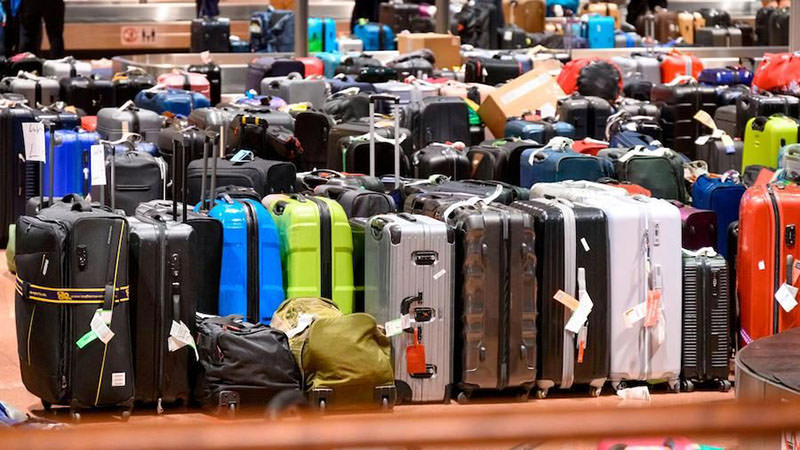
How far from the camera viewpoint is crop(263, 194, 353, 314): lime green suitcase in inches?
242

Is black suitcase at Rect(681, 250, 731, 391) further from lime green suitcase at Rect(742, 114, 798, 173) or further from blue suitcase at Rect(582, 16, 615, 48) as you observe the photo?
blue suitcase at Rect(582, 16, 615, 48)

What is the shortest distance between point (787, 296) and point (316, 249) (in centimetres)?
201

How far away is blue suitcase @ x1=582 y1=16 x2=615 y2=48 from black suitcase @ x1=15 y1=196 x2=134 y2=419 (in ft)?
46.2

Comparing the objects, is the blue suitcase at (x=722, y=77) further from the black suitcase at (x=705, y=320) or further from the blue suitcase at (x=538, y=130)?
the black suitcase at (x=705, y=320)

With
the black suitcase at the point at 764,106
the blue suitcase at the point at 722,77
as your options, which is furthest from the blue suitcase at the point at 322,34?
the black suitcase at the point at 764,106

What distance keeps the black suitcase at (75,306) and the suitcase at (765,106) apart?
564 centimetres

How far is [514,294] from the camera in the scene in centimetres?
603

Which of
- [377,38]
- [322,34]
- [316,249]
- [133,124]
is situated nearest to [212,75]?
[133,124]

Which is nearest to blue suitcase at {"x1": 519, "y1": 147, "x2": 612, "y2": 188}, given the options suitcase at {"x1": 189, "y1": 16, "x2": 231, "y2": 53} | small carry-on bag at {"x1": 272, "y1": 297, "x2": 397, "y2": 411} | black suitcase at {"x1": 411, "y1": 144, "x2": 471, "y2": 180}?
black suitcase at {"x1": 411, "y1": 144, "x2": 471, "y2": 180}

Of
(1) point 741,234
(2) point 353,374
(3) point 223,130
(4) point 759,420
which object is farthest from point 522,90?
(4) point 759,420

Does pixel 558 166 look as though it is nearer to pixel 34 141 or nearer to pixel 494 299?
pixel 494 299

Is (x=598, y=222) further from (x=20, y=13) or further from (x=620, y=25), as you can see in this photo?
(x=620, y=25)

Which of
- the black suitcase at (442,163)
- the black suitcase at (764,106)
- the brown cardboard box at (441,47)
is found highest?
the brown cardboard box at (441,47)

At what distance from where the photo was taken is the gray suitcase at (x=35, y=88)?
11.0m
